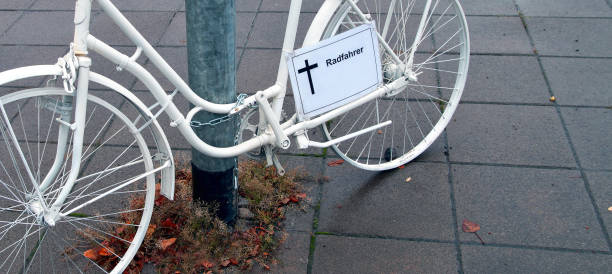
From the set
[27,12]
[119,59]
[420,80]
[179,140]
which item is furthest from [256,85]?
[27,12]

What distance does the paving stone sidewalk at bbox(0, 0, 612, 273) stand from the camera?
2.76 m

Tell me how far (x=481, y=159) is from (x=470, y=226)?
566 mm

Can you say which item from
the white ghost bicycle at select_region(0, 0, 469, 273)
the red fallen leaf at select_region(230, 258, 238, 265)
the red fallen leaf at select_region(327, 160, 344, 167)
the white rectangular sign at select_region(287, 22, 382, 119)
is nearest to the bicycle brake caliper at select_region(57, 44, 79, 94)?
the white ghost bicycle at select_region(0, 0, 469, 273)

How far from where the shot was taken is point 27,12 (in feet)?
15.8

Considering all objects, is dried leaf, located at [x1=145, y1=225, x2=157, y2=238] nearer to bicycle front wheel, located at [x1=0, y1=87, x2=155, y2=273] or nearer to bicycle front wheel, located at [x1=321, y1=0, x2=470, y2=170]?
bicycle front wheel, located at [x1=0, y1=87, x2=155, y2=273]

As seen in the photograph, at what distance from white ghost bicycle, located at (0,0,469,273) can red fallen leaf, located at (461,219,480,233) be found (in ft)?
1.68

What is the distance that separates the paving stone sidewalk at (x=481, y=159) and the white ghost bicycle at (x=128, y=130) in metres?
0.23

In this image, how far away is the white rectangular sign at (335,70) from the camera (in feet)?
8.13

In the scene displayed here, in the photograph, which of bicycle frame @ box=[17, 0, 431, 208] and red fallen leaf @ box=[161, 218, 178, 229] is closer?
bicycle frame @ box=[17, 0, 431, 208]

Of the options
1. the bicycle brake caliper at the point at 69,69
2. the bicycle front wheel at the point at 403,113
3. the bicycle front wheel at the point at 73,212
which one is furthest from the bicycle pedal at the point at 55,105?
the bicycle front wheel at the point at 403,113

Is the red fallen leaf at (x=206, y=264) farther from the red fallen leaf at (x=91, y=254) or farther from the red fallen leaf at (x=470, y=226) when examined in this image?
the red fallen leaf at (x=470, y=226)

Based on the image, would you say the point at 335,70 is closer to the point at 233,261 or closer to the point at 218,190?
the point at 218,190

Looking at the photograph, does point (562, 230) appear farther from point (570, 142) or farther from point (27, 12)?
point (27, 12)

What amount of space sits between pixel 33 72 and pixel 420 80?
2.73m
